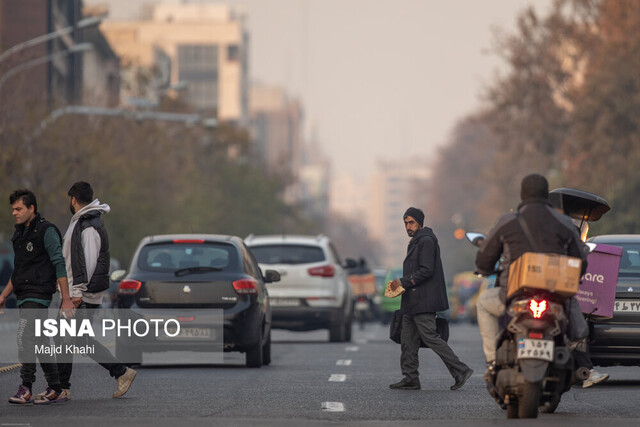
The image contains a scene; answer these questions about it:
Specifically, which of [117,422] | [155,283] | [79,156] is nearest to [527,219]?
[117,422]

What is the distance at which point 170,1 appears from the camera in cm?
18462

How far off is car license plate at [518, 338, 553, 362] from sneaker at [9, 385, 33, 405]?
4291mm

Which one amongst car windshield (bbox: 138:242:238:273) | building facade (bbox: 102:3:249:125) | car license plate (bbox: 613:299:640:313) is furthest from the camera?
building facade (bbox: 102:3:249:125)

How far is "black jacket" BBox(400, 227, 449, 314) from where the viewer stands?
52.8 ft

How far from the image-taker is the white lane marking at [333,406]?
1326 centimetres

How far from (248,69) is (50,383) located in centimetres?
16889

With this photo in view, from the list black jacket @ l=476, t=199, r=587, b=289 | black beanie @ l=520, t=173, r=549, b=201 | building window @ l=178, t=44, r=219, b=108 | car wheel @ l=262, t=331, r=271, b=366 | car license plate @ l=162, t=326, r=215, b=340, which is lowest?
car wheel @ l=262, t=331, r=271, b=366

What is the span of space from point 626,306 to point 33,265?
6.06m

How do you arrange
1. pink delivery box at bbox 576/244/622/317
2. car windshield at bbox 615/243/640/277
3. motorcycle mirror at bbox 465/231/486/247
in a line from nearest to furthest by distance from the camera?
motorcycle mirror at bbox 465/231/486/247 → pink delivery box at bbox 576/244/622/317 → car windshield at bbox 615/243/640/277

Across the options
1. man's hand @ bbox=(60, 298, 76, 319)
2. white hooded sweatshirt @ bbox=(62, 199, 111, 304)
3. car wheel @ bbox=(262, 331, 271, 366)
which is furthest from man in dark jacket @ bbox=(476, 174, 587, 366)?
car wheel @ bbox=(262, 331, 271, 366)

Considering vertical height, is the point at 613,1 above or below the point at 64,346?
above

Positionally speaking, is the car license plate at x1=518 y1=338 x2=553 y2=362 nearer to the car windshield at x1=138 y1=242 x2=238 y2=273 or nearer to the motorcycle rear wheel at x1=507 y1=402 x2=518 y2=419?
the motorcycle rear wheel at x1=507 y1=402 x2=518 y2=419

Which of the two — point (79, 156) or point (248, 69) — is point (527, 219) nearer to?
point (79, 156)

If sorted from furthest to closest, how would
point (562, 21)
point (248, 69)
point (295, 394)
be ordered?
1. point (248, 69)
2. point (562, 21)
3. point (295, 394)
